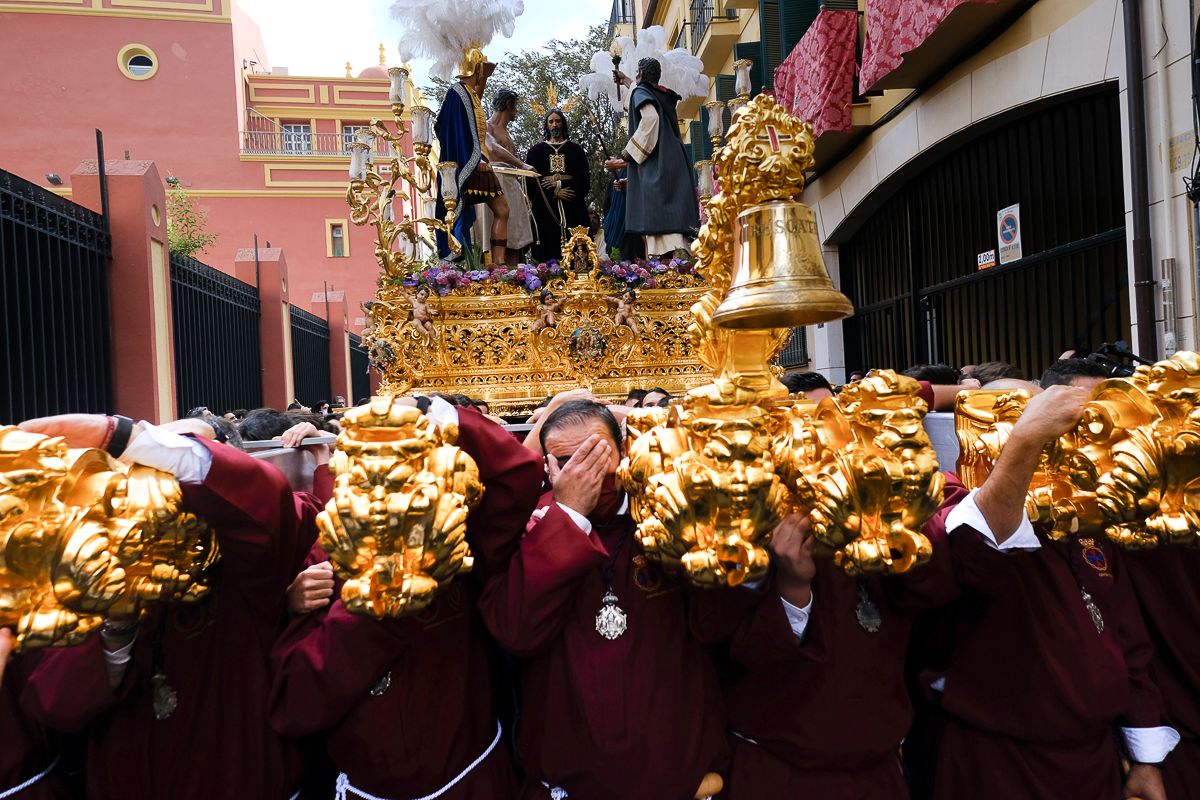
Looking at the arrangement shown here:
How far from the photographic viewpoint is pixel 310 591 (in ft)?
5.98

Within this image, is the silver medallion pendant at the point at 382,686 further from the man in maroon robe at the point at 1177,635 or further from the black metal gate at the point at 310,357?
the black metal gate at the point at 310,357

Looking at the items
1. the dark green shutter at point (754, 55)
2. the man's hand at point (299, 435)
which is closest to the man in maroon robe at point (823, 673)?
the man's hand at point (299, 435)

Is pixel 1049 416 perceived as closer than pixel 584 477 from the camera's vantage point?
Yes

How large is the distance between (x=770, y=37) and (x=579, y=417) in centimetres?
987

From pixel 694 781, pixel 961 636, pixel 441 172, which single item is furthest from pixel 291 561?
pixel 441 172

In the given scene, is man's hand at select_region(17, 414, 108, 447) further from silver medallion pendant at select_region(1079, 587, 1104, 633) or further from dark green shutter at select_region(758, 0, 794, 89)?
dark green shutter at select_region(758, 0, 794, 89)

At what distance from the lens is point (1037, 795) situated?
189 centimetres

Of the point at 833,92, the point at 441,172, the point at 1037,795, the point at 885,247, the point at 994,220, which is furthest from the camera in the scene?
the point at 885,247

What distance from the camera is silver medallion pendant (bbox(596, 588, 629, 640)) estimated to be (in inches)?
74.1

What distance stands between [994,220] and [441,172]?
4925 mm

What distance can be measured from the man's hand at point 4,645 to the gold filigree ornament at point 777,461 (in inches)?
44.2

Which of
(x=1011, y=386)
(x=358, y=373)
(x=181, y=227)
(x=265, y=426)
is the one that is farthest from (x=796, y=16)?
(x=181, y=227)

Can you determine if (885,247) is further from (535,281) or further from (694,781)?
(694,781)

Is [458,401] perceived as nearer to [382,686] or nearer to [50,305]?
[382,686]
